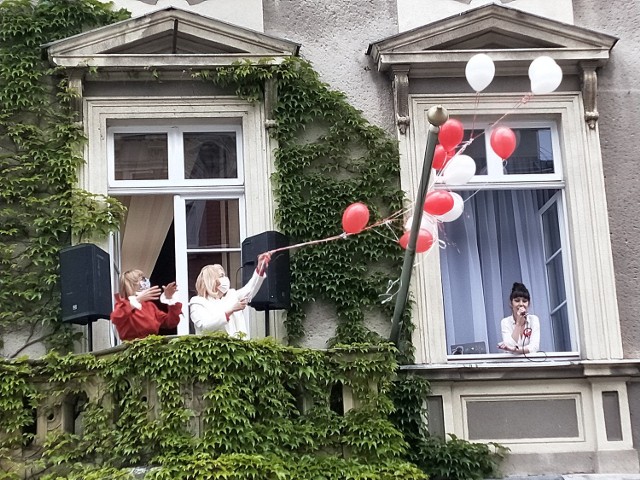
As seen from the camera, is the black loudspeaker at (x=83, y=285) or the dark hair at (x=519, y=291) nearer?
the black loudspeaker at (x=83, y=285)

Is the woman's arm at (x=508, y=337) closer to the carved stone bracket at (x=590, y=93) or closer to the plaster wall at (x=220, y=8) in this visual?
the carved stone bracket at (x=590, y=93)

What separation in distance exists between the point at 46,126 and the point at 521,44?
4675 millimetres

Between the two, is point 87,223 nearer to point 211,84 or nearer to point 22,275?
point 22,275

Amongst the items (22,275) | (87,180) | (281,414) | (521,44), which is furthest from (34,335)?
(521,44)

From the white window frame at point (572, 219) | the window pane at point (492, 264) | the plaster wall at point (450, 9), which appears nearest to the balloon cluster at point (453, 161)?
the white window frame at point (572, 219)

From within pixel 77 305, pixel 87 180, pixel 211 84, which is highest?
pixel 211 84

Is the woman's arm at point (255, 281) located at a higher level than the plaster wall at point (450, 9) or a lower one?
lower

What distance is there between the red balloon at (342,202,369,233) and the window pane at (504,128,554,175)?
2212 mm

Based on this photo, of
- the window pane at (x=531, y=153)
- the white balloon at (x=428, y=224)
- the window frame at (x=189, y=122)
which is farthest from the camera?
Answer: the window pane at (x=531, y=153)

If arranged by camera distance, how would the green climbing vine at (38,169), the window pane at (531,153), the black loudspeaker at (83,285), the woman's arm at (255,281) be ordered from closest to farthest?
1. the woman's arm at (255,281)
2. the black loudspeaker at (83,285)
3. the green climbing vine at (38,169)
4. the window pane at (531,153)

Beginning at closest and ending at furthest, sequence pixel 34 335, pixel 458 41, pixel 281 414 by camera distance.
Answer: pixel 281 414 → pixel 34 335 → pixel 458 41

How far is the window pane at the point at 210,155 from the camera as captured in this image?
15.0 metres

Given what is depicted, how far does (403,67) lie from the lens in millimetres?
15023

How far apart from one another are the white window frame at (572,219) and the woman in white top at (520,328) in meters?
0.44
